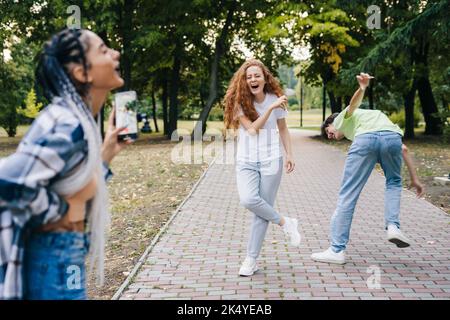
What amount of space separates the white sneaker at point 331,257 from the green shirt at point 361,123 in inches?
45.8

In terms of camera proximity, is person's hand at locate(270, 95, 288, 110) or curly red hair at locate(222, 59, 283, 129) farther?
curly red hair at locate(222, 59, 283, 129)

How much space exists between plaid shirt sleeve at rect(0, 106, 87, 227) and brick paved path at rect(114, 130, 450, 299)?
9.50ft

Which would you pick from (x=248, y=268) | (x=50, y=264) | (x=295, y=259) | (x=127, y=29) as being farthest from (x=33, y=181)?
(x=127, y=29)

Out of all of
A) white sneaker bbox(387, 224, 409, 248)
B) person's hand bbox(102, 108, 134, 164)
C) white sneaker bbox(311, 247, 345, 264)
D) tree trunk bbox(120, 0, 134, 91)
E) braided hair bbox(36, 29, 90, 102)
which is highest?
tree trunk bbox(120, 0, 134, 91)

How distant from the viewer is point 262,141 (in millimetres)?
5188

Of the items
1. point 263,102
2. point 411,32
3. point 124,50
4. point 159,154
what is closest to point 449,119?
point 411,32

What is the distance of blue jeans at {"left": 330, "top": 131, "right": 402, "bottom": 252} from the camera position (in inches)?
214

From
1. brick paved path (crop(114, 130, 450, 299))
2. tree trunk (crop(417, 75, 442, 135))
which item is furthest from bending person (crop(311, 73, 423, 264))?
tree trunk (crop(417, 75, 442, 135))

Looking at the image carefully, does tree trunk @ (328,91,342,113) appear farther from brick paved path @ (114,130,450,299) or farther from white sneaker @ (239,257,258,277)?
white sneaker @ (239,257,258,277)

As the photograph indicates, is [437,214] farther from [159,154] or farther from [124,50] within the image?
[124,50]

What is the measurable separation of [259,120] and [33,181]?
3259 millimetres

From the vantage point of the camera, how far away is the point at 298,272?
218 inches

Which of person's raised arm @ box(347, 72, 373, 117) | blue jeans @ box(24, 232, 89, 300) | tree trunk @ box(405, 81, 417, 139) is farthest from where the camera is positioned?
tree trunk @ box(405, 81, 417, 139)

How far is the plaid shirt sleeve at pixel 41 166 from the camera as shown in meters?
1.98
